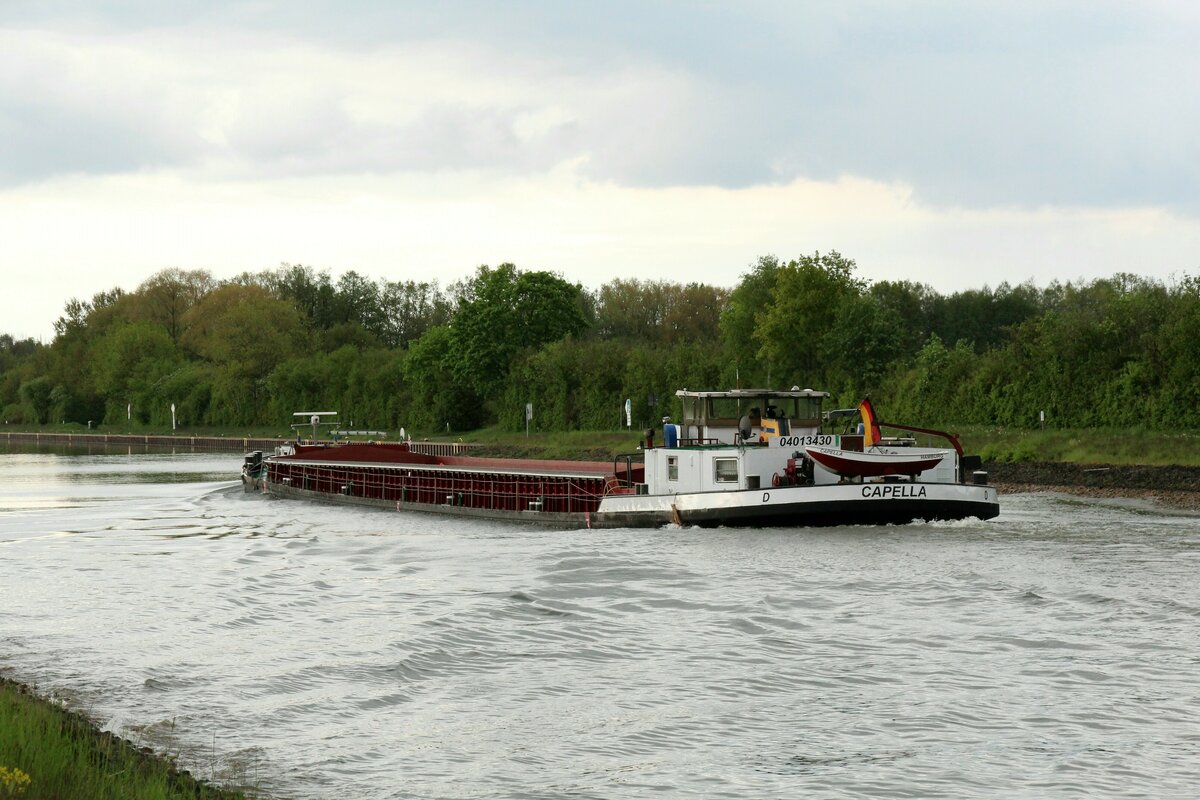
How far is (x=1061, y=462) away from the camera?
1705 inches

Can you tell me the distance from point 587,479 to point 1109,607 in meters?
19.7

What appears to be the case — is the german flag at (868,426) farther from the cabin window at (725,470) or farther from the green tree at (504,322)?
the green tree at (504,322)

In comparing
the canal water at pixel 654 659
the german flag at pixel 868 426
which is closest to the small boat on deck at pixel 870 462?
the german flag at pixel 868 426

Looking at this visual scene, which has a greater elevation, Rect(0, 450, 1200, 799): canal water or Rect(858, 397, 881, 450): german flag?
Rect(858, 397, 881, 450): german flag

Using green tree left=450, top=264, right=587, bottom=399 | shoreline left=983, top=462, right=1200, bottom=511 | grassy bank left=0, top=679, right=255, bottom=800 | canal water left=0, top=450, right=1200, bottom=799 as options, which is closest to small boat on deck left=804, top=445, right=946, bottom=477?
canal water left=0, top=450, right=1200, bottom=799

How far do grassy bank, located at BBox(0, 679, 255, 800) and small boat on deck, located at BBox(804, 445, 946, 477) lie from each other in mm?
19408

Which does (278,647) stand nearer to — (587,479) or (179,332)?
(587,479)

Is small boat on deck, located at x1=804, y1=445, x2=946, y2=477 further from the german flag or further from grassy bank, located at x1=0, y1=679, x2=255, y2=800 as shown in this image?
grassy bank, located at x1=0, y1=679, x2=255, y2=800

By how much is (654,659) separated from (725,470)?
14365 mm

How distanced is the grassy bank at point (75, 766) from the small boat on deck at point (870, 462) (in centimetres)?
1941

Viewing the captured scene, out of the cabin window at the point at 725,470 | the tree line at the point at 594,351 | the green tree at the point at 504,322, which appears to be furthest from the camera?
the green tree at the point at 504,322

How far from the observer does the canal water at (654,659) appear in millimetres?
12055

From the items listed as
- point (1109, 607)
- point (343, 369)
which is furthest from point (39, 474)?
point (1109, 607)

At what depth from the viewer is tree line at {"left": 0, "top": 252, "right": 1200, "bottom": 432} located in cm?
5053
